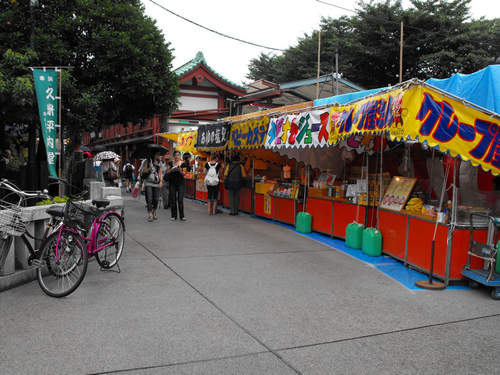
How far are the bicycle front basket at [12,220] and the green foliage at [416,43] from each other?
60.9 feet

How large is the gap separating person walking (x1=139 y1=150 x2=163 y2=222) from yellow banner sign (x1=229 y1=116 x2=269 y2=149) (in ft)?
7.46

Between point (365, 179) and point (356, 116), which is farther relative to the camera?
point (365, 179)

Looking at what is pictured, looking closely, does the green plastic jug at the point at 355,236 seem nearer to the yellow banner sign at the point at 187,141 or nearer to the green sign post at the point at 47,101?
the green sign post at the point at 47,101

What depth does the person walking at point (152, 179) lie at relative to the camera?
10.7 m

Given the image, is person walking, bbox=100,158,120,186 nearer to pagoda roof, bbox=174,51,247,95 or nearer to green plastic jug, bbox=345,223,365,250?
pagoda roof, bbox=174,51,247,95

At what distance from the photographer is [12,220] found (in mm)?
4766

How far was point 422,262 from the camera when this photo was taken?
21.0ft

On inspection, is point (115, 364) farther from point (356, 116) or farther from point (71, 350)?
point (356, 116)

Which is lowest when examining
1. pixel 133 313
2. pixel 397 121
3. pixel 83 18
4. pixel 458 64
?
pixel 133 313

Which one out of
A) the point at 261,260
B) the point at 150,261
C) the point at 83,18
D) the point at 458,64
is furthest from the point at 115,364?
the point at 458,64

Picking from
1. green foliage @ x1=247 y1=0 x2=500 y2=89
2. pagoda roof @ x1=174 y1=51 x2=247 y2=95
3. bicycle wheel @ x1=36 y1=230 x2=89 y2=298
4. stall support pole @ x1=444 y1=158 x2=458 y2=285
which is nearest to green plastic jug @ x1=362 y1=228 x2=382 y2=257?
stall support pole @ x1=444 y1=158 x2=458 y2=285

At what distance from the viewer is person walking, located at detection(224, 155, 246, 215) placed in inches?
493

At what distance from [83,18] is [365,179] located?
309 inches

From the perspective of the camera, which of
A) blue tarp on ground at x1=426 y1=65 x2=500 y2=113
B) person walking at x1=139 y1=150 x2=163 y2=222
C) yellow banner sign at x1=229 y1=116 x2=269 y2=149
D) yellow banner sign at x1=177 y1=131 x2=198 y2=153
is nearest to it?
blue tarp on ground at x1=426 y1=65 x2=500 y2=113
